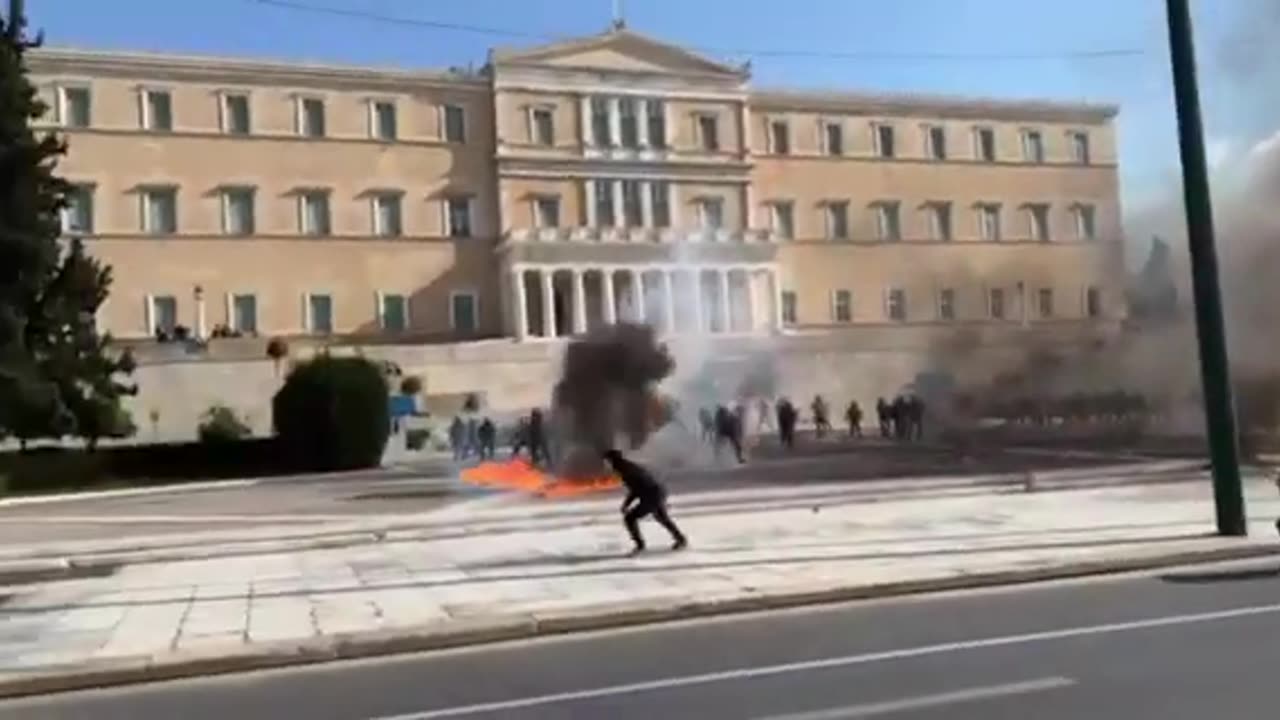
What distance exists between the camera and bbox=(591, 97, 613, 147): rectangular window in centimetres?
6488

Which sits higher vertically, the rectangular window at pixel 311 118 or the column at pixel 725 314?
the rectangular window at pixel 311 118

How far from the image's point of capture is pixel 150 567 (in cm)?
1462

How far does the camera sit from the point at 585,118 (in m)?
64.9

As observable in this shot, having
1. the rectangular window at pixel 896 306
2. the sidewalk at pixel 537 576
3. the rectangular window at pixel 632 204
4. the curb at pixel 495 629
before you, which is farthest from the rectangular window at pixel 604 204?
the curb at pixel 495 629

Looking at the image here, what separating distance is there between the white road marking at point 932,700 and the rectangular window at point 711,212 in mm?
55388

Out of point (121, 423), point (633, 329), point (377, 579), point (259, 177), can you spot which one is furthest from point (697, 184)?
point (377, 579)

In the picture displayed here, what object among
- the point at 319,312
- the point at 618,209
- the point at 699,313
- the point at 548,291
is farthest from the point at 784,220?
the point at 699,313

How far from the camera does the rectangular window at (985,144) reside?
116ft

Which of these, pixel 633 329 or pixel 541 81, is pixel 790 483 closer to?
pixel 633 329

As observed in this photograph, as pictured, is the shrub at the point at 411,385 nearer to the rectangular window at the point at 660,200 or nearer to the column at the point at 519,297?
the column at the point at 519,297

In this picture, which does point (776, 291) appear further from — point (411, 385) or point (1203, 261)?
point (1203, 261)

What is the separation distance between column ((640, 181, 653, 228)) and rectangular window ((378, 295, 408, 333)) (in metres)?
13.0

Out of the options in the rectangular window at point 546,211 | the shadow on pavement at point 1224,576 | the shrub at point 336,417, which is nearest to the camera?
the shadow on pavement at point 1224,576

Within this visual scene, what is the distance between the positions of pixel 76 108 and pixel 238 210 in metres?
8.66
